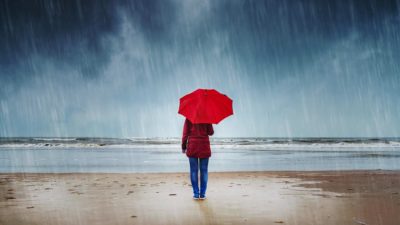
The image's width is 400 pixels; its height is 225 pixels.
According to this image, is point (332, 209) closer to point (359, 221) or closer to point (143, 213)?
point (359, 221)

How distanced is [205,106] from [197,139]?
695 millimetres

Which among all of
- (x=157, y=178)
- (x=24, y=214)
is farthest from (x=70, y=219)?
(x=157, y=178)

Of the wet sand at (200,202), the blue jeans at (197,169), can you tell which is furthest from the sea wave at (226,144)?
the blue jeans at (197,169)

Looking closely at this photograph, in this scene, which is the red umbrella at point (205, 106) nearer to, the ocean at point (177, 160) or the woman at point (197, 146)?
the woman at point (197, 146)

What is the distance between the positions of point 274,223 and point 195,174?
2.21 meters

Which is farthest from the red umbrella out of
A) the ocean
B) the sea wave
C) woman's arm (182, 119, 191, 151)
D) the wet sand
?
the sea wave

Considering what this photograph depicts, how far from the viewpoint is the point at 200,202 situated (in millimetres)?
6742

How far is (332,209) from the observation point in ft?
19.7

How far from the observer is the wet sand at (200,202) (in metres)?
5.39

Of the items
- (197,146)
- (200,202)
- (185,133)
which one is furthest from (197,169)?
(185,133)

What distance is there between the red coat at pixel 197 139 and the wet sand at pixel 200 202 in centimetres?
100

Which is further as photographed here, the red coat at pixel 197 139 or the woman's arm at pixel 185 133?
the woman's arm at pixel 185 133

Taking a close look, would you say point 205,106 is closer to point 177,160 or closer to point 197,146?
point 197,146

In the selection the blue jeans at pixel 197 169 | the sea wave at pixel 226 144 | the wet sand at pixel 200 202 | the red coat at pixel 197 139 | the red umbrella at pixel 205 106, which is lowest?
the sea wave at pixel 226 144
